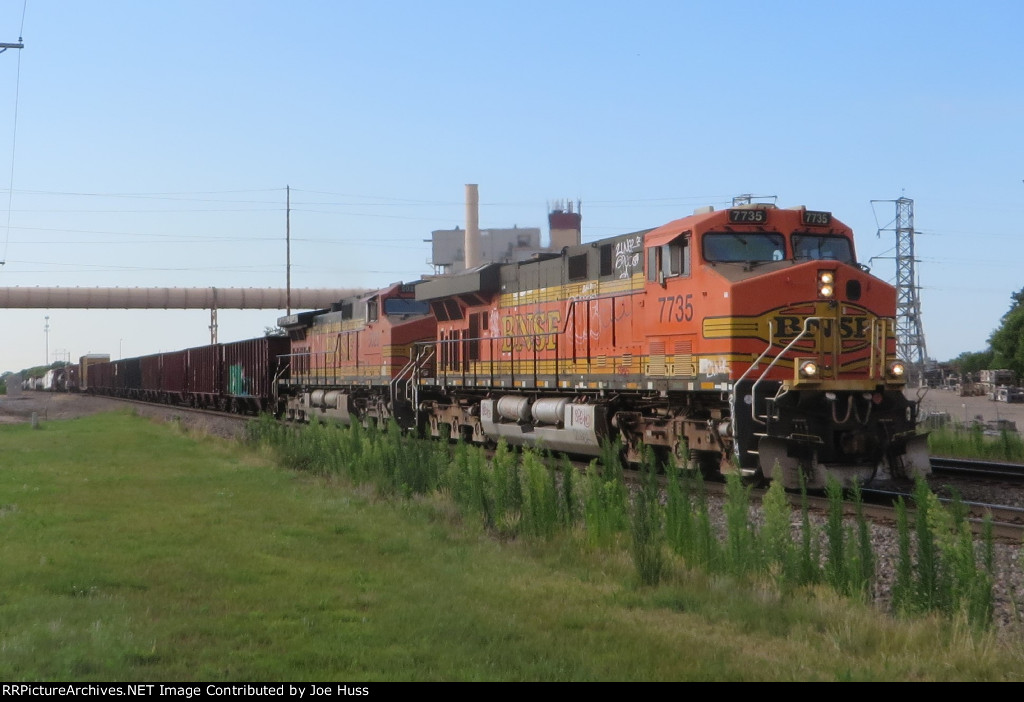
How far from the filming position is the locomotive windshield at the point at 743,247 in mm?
14938

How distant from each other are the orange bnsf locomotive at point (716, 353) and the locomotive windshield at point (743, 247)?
2 centimetres

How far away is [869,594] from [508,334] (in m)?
14.3

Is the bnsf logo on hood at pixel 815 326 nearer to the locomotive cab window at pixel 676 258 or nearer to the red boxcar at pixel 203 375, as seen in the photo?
the locomotive cab window at pixel 676 258

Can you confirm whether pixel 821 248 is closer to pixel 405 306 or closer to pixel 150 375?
pixel 405 306

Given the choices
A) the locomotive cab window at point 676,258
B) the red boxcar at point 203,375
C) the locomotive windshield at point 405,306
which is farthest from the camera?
the red boxcar at point 203,375

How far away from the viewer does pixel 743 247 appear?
49.3ft

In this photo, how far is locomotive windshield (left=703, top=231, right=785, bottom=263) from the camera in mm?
14938

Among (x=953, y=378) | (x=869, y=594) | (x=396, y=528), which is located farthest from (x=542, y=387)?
(x=953, y=378)

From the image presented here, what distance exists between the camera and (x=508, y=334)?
21.5 meters

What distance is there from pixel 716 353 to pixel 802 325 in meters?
1.20

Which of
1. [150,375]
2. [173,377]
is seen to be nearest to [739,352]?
[173,377]

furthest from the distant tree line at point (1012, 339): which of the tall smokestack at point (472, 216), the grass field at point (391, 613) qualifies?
the grass field at point (391, 613)

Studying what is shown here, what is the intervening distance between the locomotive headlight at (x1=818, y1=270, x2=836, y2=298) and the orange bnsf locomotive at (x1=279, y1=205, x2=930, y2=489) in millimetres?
15

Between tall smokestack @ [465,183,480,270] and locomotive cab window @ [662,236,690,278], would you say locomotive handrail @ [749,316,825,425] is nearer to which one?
locomotive cab window @ [662,236,690,278]
